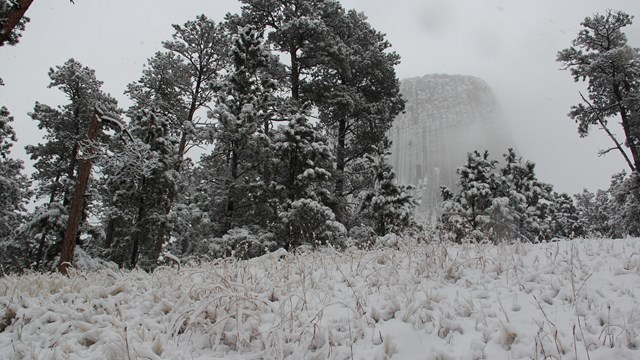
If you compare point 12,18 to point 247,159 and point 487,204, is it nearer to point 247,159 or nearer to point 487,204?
point 247,159

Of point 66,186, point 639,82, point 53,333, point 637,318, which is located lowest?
point 53,333

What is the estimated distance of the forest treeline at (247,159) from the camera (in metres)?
14.2

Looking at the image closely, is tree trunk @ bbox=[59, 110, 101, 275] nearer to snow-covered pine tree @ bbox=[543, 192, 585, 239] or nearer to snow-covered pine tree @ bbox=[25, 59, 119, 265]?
snow-covered pine tree @ bbox=[25, 59, 119, 265]

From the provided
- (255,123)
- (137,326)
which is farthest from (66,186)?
(137,326)

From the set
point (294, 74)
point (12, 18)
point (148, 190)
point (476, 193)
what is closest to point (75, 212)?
point (148, 190)

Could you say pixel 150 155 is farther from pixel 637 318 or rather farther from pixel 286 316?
pixel 637 318

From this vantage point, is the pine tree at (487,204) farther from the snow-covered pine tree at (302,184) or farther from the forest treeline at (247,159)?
the snow-covered pine tree at (302,184)

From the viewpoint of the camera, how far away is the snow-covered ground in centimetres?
259

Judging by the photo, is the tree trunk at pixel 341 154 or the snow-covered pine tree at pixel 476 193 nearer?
the tree trunk at pixel 341 154

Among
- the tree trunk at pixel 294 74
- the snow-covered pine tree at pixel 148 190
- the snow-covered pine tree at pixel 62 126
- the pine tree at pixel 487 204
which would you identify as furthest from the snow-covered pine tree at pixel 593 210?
the snow-covered pine tree at pixel 62 126

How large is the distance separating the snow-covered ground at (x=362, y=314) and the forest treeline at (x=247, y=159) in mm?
7780

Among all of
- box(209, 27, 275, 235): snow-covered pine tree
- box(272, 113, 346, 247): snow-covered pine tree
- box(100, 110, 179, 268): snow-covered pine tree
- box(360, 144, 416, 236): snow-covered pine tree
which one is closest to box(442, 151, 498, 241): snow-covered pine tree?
box(360, 144, 416, 236): snow-covered pine tree

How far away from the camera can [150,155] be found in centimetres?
1343

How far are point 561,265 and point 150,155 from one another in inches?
510
